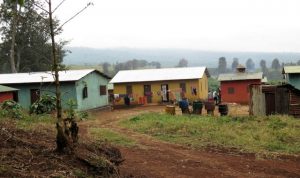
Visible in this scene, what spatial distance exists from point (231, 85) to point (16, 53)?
28.5 meters

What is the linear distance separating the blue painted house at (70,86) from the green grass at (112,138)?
12202mm

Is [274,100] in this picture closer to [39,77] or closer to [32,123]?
[32,123]

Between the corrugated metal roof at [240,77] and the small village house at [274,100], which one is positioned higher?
the corrugated metal roof at [240,77]

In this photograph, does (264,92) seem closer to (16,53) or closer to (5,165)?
(5,165)

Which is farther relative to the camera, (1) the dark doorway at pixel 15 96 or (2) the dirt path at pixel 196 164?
(1) the dark doorway at pixel 15 96

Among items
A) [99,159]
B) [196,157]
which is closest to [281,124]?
[196,157]

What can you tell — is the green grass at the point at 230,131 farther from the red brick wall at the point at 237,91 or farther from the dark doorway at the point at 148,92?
the dark doorway at the point at 148,92

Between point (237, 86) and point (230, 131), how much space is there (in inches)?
771

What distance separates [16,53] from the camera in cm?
5069

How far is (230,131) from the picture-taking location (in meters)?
18.1

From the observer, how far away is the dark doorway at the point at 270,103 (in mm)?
23297

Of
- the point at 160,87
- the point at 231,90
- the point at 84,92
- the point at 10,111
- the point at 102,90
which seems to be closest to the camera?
the point at 10,111

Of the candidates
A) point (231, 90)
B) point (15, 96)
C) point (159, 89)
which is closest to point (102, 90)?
point (159, 89)

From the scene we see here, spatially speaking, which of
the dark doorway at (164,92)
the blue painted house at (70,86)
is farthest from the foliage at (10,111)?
the dark doorway at (164,92)
